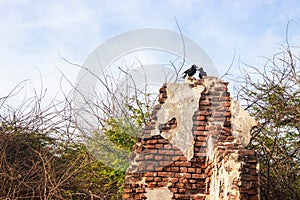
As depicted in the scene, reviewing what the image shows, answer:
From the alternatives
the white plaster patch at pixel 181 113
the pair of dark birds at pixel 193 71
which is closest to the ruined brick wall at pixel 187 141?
the white plaster patch at pixel 181 113

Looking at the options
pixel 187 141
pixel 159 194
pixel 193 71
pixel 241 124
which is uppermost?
pixel 193 71

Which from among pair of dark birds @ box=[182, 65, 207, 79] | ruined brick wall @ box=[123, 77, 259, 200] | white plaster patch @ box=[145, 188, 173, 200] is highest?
pair of dark birds @ box=[182, 65, 207, 79]

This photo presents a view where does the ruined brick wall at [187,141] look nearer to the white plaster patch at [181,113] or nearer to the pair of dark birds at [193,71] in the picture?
the white plaster patch at [181,113]

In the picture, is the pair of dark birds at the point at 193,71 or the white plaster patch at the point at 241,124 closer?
the white plaster patch at the point at 241,124

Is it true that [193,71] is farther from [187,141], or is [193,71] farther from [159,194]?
[159,194]

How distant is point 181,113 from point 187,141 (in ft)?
1.24

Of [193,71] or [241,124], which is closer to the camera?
[241,124]

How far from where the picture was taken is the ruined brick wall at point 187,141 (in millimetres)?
5582

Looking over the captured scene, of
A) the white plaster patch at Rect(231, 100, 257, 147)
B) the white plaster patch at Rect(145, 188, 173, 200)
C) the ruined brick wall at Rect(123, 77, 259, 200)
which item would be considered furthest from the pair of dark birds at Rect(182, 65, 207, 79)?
the white plaster patch at Rect(145, 188, 173, 200)

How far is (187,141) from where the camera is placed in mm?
5754

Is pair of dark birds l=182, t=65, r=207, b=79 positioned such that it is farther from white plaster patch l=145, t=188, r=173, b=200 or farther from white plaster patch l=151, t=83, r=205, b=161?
white plaster patch l=145, t=188, r=173, b=200

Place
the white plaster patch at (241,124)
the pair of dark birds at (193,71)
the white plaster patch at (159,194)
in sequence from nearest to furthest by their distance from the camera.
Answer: the white plaster patch at (159,194)
the white plaster patch at (241,124)
the pair of dark birds at (193,71)

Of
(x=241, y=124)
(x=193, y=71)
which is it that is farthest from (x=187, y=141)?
(x=193, y=71)

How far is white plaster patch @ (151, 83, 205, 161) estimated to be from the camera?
576 cm
